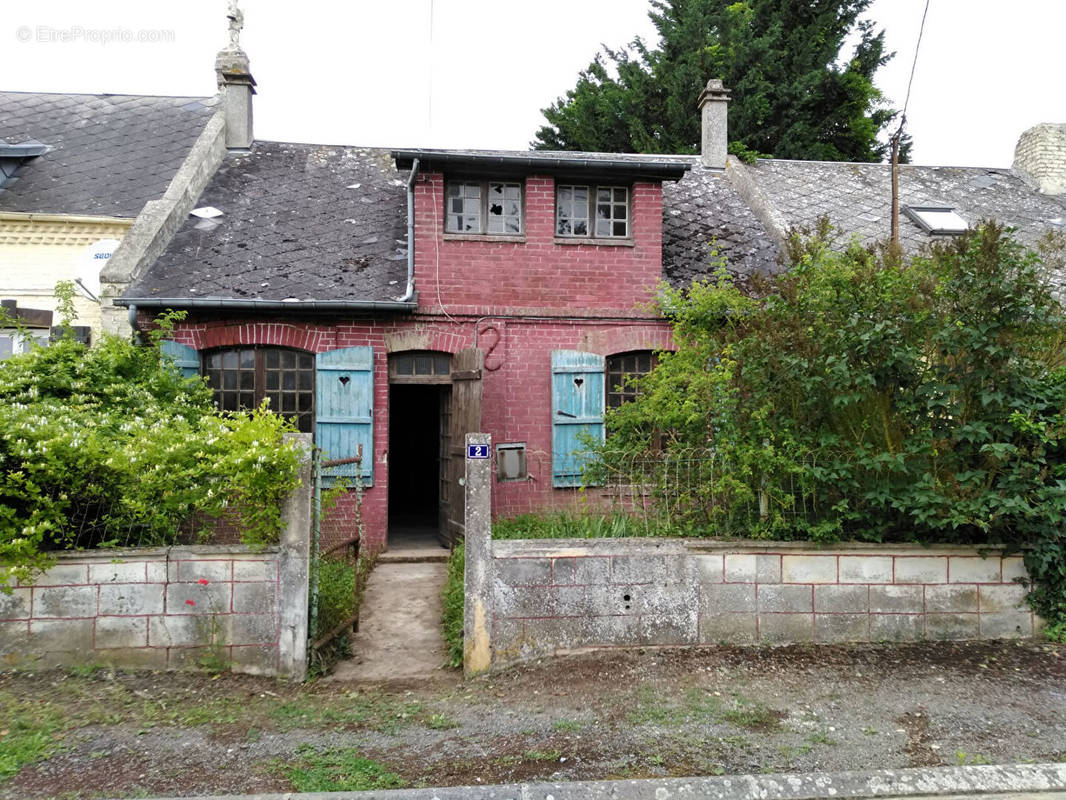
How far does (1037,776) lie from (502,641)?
3.41 m

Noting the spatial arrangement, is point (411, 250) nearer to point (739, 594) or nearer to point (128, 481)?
point (128, 481)

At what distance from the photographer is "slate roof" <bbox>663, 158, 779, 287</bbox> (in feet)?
35.8

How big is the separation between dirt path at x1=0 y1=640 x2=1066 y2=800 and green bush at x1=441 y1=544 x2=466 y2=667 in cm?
25

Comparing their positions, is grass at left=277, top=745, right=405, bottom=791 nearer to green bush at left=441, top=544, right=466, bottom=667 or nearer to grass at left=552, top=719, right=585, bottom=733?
grass at left=552, top=719, right=585, bottom=733

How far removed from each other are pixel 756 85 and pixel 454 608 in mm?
17466

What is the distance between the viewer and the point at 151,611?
566 centimetres

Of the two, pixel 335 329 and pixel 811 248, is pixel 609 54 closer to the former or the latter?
pixel 335 329

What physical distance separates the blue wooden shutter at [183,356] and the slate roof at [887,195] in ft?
29.3

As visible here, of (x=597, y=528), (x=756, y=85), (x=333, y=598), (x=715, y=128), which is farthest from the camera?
(x=756, y=85)

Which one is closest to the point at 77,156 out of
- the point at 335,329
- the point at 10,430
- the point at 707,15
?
the point at 335,329

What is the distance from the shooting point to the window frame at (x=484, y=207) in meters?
9.99

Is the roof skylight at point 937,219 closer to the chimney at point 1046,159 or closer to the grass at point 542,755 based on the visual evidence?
the chimney at point 1046,159

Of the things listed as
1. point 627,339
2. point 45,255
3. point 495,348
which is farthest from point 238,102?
point 627,339

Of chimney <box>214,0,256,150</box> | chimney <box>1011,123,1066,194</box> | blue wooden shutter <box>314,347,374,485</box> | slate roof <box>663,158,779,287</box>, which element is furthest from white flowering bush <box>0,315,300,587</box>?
chimney <box>1011,123,1066,194</box>
